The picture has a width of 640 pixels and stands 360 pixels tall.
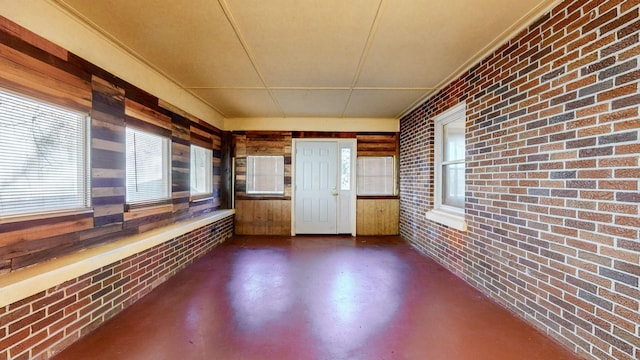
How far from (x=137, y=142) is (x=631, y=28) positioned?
3.91 meters

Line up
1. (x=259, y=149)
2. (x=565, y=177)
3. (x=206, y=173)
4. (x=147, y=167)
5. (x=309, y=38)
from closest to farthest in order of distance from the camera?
(x=565, y=177), (x=309, y=38), (x=147, y=167), (x=206, y=173), (x=259, y=149)

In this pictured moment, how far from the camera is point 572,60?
176 centimetres

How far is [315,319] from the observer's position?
219cm

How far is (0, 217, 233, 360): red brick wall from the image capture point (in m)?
1.56

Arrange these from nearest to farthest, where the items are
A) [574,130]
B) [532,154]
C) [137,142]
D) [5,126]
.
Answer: [5,126] < [574,130] < [532,154] < [137,142]

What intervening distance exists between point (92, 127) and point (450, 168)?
4033 millimetres

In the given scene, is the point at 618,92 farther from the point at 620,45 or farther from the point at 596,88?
the point at 620,45

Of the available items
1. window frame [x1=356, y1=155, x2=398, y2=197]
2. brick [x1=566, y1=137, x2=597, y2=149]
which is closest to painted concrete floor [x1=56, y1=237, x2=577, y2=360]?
brick [x1=566, y1=137, x2=597, y2=149]

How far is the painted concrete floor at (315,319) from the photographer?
179cm

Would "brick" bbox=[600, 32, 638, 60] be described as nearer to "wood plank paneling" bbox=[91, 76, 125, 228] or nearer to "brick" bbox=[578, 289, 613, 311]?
"brick" bbox=[578, 289, 613, 311]

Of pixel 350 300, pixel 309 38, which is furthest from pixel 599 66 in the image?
pixel 350 300

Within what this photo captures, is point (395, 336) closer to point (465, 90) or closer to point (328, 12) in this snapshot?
point (328, 12)

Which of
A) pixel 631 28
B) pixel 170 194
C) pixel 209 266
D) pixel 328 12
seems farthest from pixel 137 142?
pixel 631 28

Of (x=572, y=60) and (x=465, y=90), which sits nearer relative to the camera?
(x=572, y=60)
